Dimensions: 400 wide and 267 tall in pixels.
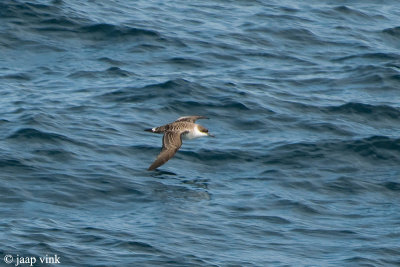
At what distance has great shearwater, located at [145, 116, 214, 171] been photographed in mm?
15094

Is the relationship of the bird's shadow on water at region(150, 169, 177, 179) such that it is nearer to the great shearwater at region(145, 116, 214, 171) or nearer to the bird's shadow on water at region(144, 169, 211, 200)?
the bird's shadow on water at region(144, 169, 211, 200)

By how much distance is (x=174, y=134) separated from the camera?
1575 cm

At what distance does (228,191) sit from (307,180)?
152 centimetres

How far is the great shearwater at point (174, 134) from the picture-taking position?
15094 millimetres

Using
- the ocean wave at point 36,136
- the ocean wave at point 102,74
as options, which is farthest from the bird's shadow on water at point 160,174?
the ocean wave at point 102,74

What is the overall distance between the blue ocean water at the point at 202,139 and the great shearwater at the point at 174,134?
43cm

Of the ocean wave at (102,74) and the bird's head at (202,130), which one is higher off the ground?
the bird's head at (202,130)

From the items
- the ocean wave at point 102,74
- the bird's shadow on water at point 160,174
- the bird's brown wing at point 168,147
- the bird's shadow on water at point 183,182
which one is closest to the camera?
the bird's shadow on water at point 183,182

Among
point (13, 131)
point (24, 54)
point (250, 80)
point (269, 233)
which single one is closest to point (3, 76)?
point (24, 54)

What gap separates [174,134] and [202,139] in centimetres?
173

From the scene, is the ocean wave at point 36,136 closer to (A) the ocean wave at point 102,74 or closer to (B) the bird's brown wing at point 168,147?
(B) the bird's brown wing at point 168,147

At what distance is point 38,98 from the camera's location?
1877cm

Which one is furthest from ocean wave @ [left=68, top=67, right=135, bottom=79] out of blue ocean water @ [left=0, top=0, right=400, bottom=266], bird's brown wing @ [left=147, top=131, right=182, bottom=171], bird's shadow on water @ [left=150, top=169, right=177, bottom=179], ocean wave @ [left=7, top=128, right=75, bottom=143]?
bird's shadow on water @ [left=150, top=169, right=177, bottom=179]

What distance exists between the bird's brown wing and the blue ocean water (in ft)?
1.09
